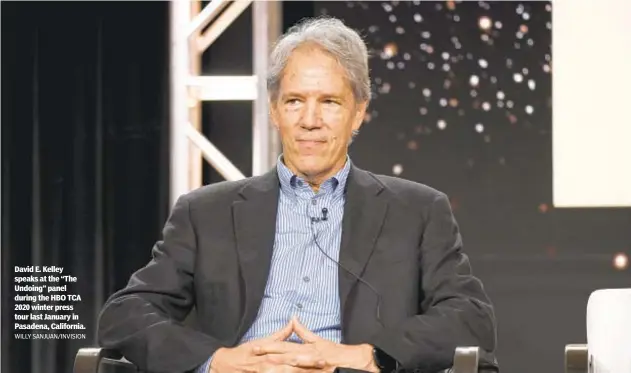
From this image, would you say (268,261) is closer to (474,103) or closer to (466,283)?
(466,283)

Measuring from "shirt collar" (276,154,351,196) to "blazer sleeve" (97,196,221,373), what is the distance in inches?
10.1

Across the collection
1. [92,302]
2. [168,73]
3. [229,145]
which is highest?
[168,73]

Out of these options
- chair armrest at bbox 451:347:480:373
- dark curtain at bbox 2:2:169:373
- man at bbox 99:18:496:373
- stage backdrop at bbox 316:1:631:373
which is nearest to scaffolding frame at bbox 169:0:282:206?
dark curtain at bbox 2:2:169:373

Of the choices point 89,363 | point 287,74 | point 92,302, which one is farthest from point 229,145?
point 89,363

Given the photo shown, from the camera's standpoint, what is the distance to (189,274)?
108 inches

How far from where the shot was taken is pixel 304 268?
107 inches

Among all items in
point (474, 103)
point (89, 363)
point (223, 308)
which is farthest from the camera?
point (474, 103)

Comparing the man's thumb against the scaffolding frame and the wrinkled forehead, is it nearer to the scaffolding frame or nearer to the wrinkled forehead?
the wrinkled forehead

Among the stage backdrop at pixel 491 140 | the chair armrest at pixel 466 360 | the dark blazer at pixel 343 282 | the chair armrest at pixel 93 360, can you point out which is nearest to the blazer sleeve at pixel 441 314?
the dark blazer at pixel 343 282

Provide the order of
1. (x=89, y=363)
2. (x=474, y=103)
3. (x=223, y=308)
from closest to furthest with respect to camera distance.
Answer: (x=89, y=363) → (x=223, y=308) → (x=474, y=103)

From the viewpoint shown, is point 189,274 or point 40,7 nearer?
point 189,274

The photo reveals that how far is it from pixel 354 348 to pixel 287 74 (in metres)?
0.72

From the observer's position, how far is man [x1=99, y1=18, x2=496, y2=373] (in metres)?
2.54

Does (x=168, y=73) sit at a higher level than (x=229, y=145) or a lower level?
higher
